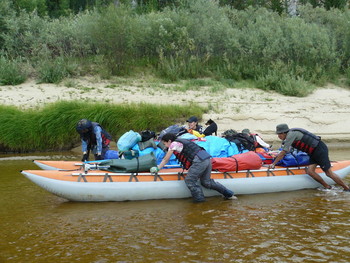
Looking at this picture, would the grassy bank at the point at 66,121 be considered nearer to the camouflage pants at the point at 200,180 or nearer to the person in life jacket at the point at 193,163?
the person in life jacket at the point at 193,163

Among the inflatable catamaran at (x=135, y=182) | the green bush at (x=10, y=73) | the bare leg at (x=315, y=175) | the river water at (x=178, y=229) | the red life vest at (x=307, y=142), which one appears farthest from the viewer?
the green bush at (x=10, y=73)

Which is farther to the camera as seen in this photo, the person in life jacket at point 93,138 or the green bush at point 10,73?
the green bush at point 10,73

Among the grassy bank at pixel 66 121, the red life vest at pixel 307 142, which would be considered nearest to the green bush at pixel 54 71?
the grassy bank at pixel 66 121

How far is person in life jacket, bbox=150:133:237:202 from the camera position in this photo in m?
7.98

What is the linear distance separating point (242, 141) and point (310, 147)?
144 centimetres

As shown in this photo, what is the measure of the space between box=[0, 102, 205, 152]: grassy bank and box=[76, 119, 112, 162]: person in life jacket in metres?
4.35

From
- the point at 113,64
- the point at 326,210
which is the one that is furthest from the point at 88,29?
the point at 326,210

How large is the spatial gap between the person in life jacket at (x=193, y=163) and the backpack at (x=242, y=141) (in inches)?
57.4

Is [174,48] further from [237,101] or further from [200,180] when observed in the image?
[200,180]

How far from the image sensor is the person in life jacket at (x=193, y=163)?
7977mm

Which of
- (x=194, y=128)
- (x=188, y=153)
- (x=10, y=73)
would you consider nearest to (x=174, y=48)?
(x=10, y=73)

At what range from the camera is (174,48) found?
60.1 ft

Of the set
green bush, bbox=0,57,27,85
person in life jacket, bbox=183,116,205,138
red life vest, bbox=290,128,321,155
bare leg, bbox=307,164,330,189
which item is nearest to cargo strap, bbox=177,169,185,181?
person in life jacket, bbox=183,116,205,138

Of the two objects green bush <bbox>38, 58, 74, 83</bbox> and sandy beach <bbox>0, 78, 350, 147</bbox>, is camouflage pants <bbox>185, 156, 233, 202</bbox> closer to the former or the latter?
sandy beach <bbox>0, 78, 350, 147</bbox>
